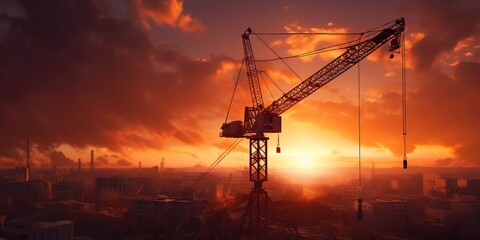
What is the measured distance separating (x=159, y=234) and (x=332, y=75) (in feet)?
133

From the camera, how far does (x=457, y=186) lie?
422ft

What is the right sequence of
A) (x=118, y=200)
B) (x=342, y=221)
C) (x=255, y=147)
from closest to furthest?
(x=255, y=147) < (x=342, y=221) < (x=118, y=200)

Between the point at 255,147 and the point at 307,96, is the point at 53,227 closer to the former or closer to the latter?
the point at 255,147

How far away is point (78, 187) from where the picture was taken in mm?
127750

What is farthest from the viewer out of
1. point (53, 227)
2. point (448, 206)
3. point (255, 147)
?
point (448, 206)

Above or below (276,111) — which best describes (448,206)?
below

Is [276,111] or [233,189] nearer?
[276,111]

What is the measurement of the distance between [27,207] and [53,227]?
43.1 m

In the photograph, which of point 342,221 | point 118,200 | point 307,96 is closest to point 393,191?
point 342,221

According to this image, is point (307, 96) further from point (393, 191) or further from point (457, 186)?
point (393, 191)

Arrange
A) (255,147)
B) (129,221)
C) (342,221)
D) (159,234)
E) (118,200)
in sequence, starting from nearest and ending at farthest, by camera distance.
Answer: (255,147) < (159,234) < (129,221) < (342,221) < (118,200)

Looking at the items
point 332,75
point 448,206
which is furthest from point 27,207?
point 448,206

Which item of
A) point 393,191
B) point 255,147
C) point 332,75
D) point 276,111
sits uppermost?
point 332,75

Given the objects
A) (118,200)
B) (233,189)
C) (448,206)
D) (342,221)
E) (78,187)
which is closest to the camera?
(342,221)
